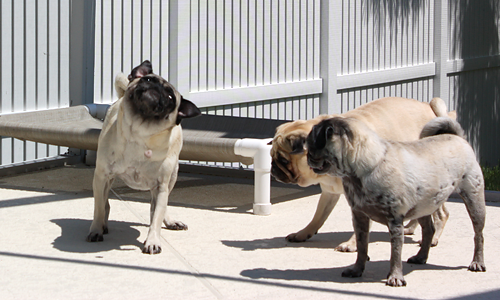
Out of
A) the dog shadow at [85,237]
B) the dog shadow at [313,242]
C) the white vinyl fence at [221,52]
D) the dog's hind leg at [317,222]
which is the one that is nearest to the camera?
the dog shadow at [85,237]

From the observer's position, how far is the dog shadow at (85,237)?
4.98 m

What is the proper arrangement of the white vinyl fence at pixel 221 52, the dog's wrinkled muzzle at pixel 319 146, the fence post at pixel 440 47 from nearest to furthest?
1. the dog's wrinkled muzzle at pixel 319 146
2. the white vinyl fence at pixel 221 52
3. the fence post at pixel 440 47

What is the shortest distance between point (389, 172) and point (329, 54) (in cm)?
658

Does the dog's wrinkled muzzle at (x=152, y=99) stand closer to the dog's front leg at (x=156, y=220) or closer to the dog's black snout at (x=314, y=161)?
the dog's front leg at (x=156, y=220)

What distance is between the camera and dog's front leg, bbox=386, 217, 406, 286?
4.10 metres

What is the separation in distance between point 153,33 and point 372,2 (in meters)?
4.58

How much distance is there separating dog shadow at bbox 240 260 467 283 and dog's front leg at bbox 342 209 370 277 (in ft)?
0.14

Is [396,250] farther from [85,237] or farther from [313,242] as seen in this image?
[85,237]

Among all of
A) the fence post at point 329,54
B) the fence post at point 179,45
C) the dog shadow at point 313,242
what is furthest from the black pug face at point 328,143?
the fence post at point 329,54

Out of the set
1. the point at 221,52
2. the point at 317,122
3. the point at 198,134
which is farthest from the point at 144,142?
the point at 221,52

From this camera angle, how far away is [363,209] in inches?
163

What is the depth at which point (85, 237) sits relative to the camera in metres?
5.29

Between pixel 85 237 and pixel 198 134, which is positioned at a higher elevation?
pixel 198 134

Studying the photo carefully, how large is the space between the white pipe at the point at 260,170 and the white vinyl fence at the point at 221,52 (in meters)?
2.33
